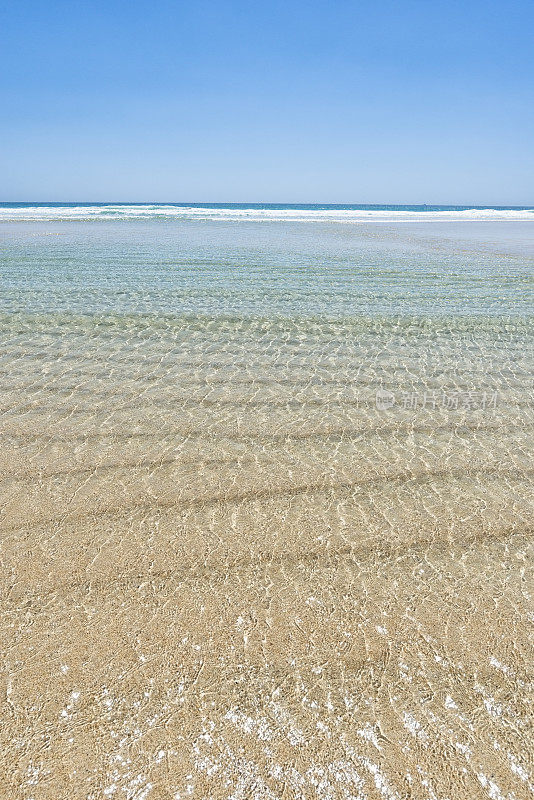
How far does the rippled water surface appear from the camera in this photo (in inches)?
76.5

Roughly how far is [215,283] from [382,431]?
8.02 m

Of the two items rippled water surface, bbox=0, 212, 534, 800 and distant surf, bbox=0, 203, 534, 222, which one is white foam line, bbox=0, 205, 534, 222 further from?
rippled water surface, bbox=0, 212, 534, 800

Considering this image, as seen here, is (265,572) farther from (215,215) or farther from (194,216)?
(215,215)

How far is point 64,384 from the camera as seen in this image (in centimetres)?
557

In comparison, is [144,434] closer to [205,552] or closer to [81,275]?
[205,552]

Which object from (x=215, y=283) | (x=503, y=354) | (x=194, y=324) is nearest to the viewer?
(x=503, y=354)

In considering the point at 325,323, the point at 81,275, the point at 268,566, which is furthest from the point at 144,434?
the point at 81,275

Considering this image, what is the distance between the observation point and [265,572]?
2.88 metres

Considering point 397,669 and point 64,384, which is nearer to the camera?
point 397,669

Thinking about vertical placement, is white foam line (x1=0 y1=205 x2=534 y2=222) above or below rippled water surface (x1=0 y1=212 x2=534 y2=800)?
above

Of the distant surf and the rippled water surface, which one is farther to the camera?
the distant surf

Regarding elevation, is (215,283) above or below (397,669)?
above

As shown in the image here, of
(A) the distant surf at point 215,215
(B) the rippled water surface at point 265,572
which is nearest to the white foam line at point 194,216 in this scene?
(A) the distant surf at point 215,215

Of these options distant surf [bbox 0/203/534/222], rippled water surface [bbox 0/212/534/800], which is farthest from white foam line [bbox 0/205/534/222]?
rippled water surface [bbox 0/212/534/800]
